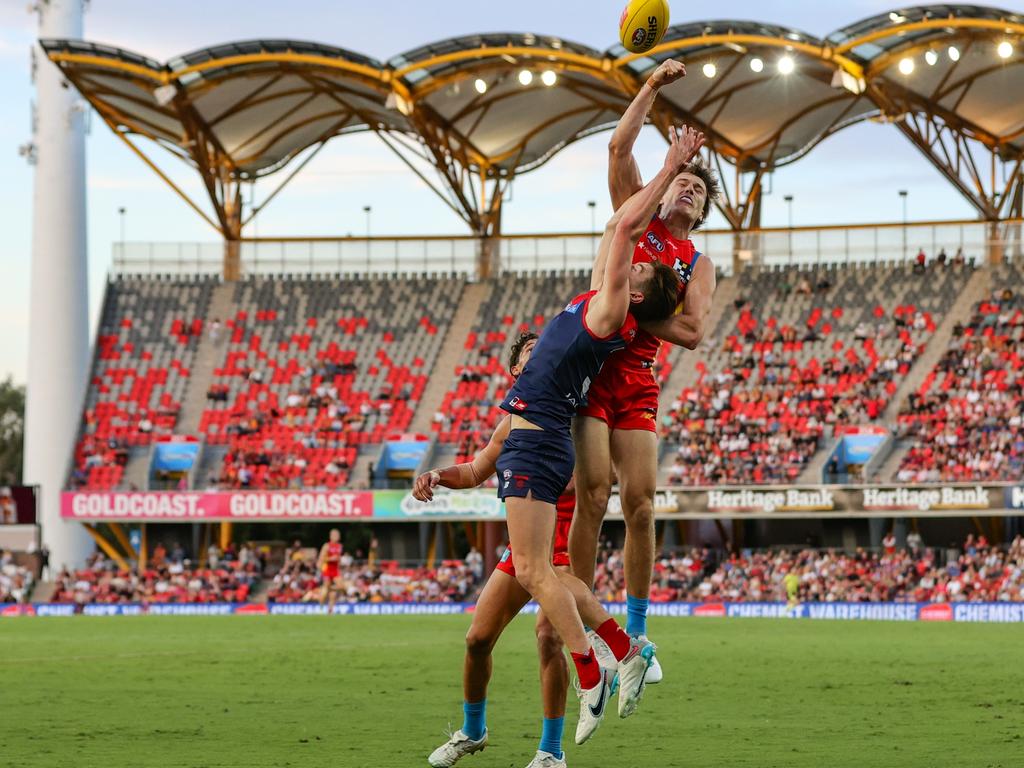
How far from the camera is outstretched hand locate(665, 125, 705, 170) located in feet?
31.0

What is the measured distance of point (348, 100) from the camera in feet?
177

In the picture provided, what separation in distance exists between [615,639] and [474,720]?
3.66ft

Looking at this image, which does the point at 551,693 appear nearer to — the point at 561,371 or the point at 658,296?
the point at 561,371

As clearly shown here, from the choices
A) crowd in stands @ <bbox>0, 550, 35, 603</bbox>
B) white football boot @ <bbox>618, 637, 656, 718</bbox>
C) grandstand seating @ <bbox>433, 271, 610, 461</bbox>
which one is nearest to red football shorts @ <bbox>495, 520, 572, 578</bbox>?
white football boot @ <bbox>618, 637, 656, 718</bbox>

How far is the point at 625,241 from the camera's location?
30.6ft

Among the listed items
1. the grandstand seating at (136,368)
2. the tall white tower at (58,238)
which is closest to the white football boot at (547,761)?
the grandstand seating at (136,368)

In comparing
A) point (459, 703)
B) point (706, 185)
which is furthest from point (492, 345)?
point (706, 185)

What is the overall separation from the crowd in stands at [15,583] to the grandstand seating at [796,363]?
66.0ft

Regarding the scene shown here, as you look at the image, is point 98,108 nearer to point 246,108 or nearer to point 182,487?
point 246,108

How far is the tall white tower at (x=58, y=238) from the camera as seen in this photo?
5603 cm

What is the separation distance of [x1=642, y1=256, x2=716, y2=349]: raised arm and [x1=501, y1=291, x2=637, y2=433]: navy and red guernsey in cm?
54

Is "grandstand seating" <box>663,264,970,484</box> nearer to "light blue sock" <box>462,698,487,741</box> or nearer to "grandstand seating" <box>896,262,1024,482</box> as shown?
"grandstand seating" <box>896,262,1024,482</box>

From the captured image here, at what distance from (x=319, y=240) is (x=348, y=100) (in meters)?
5.94

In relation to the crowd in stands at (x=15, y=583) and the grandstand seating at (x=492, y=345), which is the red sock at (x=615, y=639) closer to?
the grandstand seating at (x=492, y=345)
